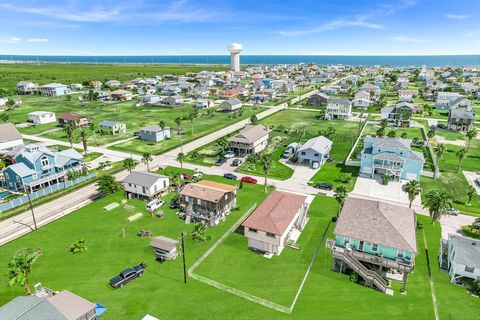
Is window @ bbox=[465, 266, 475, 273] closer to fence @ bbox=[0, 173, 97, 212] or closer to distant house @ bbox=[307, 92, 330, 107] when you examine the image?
fence @ bbox=[0, 173, 97, 212]

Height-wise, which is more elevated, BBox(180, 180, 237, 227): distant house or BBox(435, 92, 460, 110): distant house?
BBox(435, 92, 460, 110): distant house

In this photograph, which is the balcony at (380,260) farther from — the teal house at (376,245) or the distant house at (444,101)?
the distant house at (444,101)

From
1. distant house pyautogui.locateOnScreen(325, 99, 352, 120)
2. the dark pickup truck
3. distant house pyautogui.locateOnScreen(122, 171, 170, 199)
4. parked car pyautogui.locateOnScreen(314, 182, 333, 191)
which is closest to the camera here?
the dark pickup truck

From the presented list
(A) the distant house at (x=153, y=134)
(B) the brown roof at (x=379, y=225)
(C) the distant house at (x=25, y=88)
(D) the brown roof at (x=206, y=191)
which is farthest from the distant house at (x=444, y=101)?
(C) the distant house at (x=25, y=88)

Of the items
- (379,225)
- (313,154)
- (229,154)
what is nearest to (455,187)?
(313,154)

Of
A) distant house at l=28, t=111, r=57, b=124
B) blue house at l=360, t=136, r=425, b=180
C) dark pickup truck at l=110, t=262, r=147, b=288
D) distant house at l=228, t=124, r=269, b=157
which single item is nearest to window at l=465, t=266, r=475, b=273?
blue house at l=360, t=136, r=425, b=180

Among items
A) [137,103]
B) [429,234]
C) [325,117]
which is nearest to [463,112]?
[325,117]
